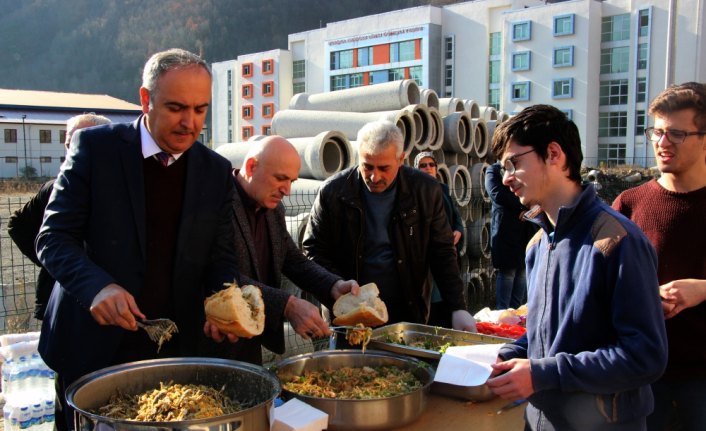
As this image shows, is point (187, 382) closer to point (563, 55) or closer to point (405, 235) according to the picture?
point (405, 235)

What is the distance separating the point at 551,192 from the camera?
2.06 meters

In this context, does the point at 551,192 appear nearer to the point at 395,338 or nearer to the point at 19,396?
the point at 395,338

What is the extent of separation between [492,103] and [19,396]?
145 ft

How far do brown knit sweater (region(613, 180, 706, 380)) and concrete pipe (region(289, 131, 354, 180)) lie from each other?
4.38 meters

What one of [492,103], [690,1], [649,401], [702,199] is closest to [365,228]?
[702,199]

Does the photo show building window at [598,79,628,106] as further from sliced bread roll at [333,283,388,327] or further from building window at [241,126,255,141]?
sliced bread roll at [333,283,388,327]

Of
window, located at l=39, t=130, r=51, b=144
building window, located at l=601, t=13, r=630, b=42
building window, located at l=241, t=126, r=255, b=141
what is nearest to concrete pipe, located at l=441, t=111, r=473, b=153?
window, located at l=39, t=130, r=51, b=144

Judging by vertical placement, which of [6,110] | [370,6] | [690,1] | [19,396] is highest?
[370,6]

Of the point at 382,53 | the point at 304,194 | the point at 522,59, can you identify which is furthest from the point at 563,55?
the point at 304,194

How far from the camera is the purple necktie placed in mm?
2541

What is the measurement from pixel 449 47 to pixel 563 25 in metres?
9.17

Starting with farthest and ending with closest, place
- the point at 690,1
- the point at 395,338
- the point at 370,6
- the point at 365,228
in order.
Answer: the point at 370,6 → the point at 690,1 → the point at 365,228 → the point at 395,338

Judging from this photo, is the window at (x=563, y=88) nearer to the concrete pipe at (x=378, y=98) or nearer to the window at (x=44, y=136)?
the window at (x=44, y=136)

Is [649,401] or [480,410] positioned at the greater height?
[649,401]
